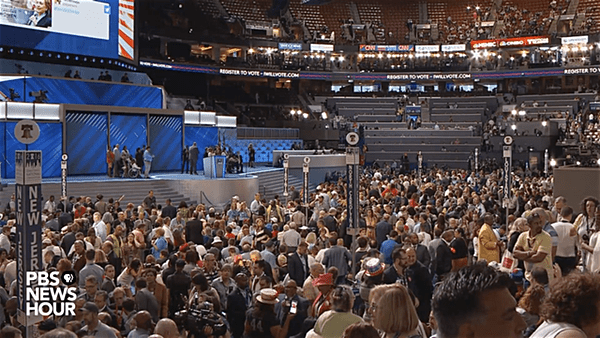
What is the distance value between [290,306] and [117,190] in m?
17.4

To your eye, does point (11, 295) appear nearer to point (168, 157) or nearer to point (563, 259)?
point (563, 259)

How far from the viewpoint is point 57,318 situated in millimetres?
6949

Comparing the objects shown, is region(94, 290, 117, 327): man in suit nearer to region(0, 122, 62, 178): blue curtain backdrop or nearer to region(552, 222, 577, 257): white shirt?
region(552, 222, 577, 257): white shirt

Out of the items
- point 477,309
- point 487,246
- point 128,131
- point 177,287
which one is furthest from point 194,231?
point 128,131

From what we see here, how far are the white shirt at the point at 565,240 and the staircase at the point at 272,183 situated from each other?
62.0 feet

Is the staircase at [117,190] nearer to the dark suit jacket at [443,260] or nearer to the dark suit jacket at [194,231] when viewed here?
the dark suit jacket at [194,231]

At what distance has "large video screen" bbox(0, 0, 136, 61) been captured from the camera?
26766 millimetres

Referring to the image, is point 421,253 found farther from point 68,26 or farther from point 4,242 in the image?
point 68,26

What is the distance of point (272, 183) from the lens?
3034cm

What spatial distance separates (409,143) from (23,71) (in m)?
23.4

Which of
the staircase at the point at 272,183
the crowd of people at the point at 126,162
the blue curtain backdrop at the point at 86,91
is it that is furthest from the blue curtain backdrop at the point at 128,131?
the staircase at the point at 272,183

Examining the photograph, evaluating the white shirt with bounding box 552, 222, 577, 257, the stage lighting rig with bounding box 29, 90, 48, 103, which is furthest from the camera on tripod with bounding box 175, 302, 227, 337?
the stage lighting rig with bounding box 29, 90, 48, 103

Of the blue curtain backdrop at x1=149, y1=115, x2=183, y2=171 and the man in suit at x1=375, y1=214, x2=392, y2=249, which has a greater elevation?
the blue curtain backdrop at x1=149, y1=115, x2=183, y2=171

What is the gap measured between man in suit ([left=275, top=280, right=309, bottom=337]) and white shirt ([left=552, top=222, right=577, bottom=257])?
4.04 meters
